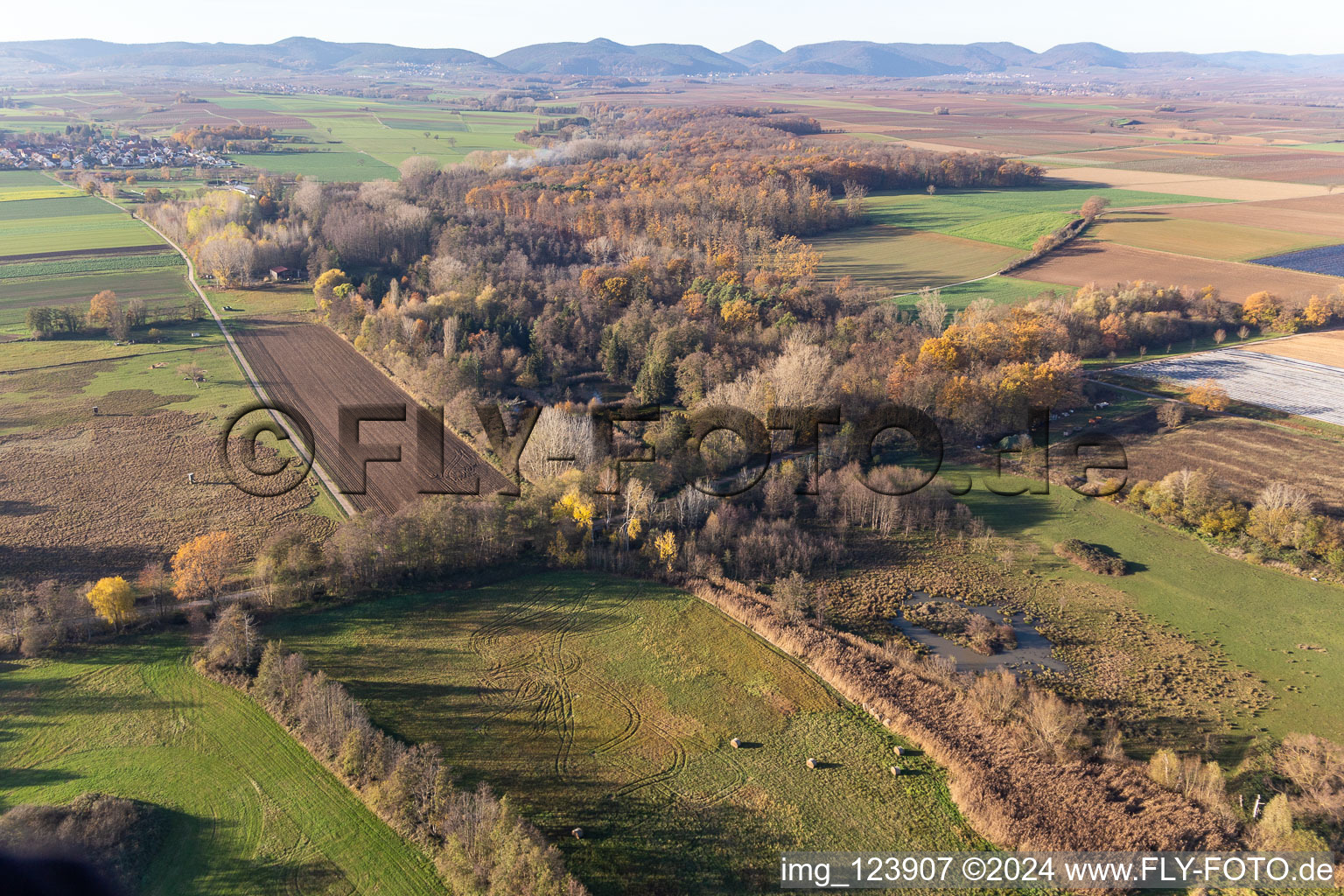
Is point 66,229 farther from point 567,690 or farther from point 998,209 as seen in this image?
point 998,209

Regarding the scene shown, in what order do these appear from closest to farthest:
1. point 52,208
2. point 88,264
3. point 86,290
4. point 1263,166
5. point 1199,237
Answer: point 86,290, point 88,264, point 1199,237, point 52,208, point 1263,166

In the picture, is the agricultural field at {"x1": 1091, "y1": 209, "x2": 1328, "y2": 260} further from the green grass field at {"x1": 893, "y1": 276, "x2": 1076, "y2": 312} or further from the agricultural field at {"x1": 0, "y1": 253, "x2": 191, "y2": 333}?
the agricultural field at {"x1": 0, "y1": 253, "x2": 191, "y2": 333}

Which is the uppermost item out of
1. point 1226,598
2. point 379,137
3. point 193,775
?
point 379,137

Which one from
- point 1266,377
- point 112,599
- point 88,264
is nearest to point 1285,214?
point 1266,377

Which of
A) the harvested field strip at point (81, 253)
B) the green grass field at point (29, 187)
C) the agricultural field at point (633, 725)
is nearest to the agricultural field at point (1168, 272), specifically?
the agricultural field at point (633, 725)

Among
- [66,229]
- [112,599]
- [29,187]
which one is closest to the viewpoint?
[112,599]

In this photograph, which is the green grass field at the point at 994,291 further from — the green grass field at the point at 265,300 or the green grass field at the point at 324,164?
the green grass field at the point at 324,164

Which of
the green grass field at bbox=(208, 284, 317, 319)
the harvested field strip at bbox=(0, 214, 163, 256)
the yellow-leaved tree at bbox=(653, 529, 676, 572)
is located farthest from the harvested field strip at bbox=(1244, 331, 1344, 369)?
the harvested field strip at bbox=(0, 214, 163, 256)
